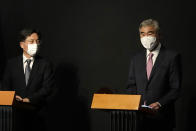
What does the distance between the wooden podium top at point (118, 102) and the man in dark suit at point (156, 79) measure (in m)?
0.45

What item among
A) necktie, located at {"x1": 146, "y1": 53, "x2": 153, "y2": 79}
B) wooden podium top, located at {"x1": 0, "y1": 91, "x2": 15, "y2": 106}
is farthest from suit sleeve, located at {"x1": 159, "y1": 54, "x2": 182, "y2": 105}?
wooden podium top, located at {"x1": 0, "y1": 91, "x2": 15, "y2": 106}

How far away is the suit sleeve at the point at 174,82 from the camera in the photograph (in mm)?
4531

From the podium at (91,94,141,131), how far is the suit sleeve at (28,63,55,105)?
1258 millimetres

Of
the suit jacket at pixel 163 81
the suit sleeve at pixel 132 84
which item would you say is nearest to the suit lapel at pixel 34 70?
the suit sleeve at pixel 132 84

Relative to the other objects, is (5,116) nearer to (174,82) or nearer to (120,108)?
(120,108)

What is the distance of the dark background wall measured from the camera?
224 inches

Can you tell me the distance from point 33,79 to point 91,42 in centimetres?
122

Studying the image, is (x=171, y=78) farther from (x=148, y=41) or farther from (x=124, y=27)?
(x=124, y=27)

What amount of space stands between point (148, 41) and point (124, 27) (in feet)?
4.51

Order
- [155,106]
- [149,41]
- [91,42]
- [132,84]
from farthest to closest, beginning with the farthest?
[91,42] < [132,84] < [149,41] < [155,106]

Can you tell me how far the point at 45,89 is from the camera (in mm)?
5371

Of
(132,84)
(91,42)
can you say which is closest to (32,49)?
(91,42)

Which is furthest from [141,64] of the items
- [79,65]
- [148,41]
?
[79,65]

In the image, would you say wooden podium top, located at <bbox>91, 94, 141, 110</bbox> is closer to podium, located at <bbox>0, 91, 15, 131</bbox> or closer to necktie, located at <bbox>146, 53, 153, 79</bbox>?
necktie, located at <bbox>146, 53, 153, 79</bbox>
